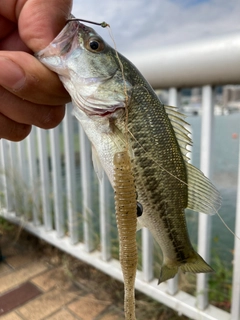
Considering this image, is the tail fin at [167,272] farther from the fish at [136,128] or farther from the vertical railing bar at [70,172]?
the vertical railing bar at [70,172]

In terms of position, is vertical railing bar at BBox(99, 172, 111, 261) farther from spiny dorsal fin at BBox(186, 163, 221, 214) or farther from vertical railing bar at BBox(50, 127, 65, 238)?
spiny dorsal fin at BBox(186, 163, 221, 214)

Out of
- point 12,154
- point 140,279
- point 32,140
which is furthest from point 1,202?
point 140,279

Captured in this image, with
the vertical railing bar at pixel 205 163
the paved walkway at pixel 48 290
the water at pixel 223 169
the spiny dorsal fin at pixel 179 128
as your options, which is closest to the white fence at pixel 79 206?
the vertical railing bar at pixel 205 163

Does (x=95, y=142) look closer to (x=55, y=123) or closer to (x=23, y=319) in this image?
(x=55, y=123)

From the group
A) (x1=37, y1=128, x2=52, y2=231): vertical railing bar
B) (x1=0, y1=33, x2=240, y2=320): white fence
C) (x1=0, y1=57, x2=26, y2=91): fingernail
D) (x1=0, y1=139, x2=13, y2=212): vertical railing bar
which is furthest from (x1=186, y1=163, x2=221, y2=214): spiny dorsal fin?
(x1=0, y1=139, x2=13, y2=212): vertical railing bar

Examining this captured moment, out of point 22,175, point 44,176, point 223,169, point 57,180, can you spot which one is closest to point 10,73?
point 223,169

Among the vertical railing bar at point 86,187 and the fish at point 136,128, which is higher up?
the fish at point 136,128
